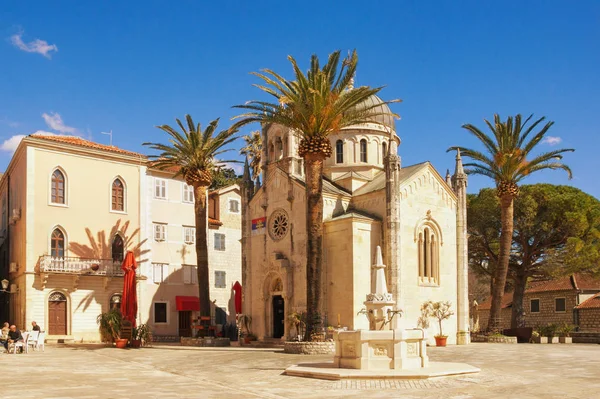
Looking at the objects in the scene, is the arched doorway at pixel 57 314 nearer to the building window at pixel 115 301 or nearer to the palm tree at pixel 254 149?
the building window at pixel 115 301

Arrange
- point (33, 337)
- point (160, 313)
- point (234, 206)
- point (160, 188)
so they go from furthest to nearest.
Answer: point (234, 206) → point (160, 188) → point (160, 313) → point (33, 337)

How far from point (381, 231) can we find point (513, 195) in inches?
403

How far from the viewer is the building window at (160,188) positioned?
149ft

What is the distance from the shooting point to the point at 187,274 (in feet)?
152

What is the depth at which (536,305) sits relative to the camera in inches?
2292

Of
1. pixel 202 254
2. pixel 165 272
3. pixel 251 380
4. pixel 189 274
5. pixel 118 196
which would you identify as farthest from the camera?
pixel 189 274

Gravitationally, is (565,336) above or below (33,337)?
below

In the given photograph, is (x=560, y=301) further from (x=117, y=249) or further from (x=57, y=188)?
(x=57, y=188)

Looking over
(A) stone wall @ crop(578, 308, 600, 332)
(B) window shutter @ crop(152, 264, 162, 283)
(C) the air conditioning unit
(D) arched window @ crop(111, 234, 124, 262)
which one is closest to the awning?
(B) window shutter @ crop(152, 264, 162, 283)

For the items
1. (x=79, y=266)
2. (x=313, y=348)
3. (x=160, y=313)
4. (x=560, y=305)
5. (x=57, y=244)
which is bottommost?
(x=560, y=305)

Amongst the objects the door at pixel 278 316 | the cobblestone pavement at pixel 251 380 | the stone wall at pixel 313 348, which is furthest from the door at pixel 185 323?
the cobblestone pavement at pixel 251 380

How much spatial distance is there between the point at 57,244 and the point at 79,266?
6.15ft

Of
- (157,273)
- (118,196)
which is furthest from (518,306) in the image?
(118,196)

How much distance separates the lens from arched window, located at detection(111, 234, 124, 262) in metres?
42.8
